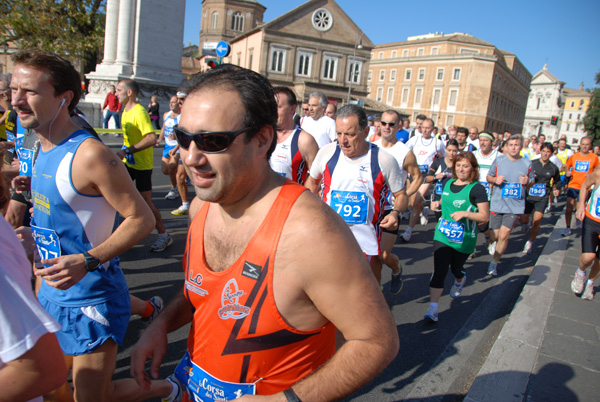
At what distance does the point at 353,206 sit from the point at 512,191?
4230 millimetres

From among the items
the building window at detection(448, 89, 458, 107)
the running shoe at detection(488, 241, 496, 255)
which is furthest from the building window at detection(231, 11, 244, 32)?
the running shoe at detection(488, 241, 496, 255)

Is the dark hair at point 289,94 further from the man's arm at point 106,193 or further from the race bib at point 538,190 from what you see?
the race bib at point 538,190

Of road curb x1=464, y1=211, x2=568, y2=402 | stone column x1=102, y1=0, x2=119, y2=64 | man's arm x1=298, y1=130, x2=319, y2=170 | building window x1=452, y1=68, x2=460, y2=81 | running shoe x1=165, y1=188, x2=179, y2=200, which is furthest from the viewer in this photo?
building window x1=452, y1=68, x2=460, y2=81

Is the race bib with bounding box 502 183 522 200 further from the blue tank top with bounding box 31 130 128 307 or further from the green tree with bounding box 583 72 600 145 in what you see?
the green tree with bounding box 583 72 600 145

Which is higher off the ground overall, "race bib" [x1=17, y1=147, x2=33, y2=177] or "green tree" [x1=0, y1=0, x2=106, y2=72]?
"green tree" [x1=0, y1=0, x2=106, y2=72]

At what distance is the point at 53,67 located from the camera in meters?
2.36

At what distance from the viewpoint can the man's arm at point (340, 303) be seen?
130 cm

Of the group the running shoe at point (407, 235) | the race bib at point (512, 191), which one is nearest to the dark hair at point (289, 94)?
the running shoe at point (407, 235)

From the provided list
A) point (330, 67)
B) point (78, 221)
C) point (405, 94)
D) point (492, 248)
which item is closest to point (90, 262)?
point (78, 221)

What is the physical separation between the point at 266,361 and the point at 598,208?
18.9ft

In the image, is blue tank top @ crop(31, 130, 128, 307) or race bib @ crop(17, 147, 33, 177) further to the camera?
race bib @ crop(17, 147, 33, 177)

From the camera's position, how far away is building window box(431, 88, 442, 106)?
7306 cm

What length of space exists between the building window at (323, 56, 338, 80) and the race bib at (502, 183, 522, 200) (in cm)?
5528

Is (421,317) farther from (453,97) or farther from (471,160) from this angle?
(453,97)
